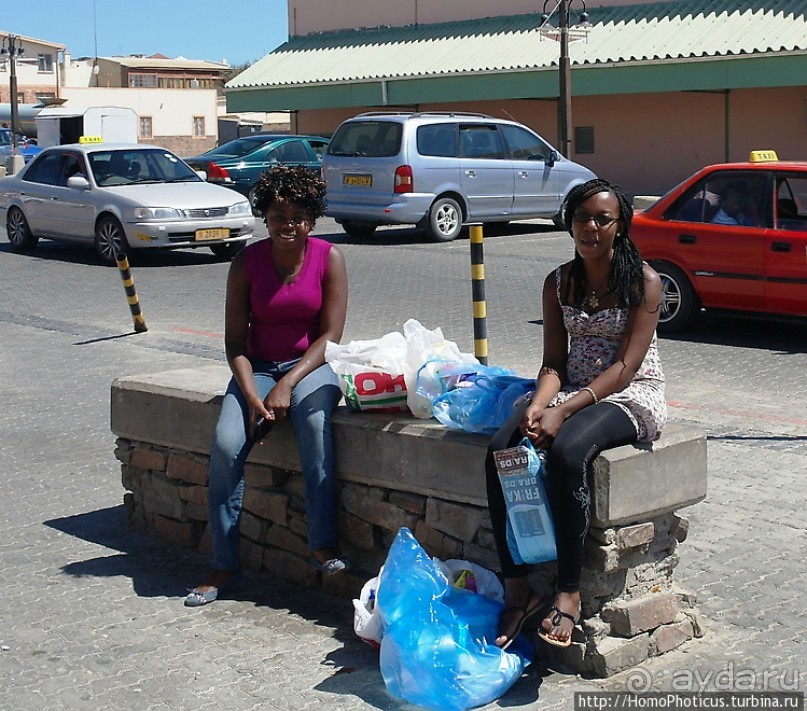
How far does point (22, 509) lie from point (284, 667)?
2603mm

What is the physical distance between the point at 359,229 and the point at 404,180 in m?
2.09

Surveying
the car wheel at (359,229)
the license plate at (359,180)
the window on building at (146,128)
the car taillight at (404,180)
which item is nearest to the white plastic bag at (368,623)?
the car taillight at (404,180)

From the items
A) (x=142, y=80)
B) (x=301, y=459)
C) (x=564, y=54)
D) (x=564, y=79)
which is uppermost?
(x=142, y=80)

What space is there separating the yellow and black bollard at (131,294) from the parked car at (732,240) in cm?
462

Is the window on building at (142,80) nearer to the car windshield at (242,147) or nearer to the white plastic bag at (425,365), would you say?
the car windshield at (242,147)

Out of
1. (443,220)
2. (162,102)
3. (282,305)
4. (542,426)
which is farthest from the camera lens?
(162,102)

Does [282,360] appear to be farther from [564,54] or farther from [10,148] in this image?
[10,148]

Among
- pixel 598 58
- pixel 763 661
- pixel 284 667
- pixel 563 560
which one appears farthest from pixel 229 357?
pixel 598 58

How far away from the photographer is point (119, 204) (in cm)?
1775

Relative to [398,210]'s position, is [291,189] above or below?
above

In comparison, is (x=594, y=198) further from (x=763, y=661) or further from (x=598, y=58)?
(x=598, y=58)

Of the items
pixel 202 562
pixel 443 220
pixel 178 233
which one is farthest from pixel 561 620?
pixel 443 220

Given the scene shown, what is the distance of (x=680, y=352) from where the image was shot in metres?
10.9

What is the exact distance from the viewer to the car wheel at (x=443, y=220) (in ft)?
64.1
